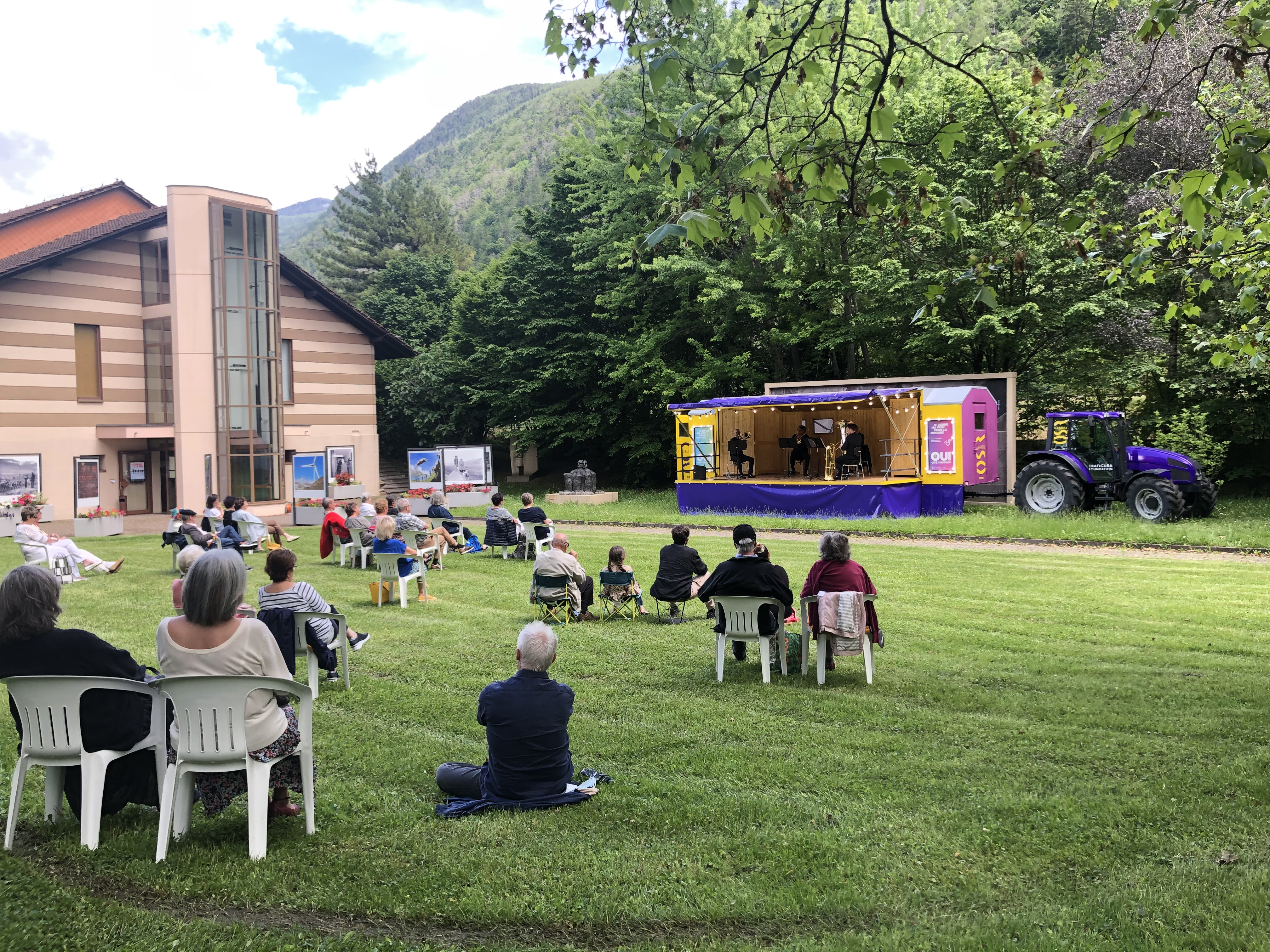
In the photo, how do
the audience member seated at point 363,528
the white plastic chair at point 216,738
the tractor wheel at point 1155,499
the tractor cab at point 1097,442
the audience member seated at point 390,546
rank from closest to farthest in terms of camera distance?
the white plastic chair at point 216,738 → the audience member seated at point 390,546 → the audience member seated at point 363,528 → the tractor wheel at point 1155,499 → the tractor cab at point 1097,442

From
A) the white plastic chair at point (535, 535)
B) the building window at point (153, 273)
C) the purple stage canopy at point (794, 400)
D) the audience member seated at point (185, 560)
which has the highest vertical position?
the building window at point (153, 273)

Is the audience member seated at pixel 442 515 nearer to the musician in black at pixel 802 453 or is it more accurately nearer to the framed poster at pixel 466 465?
the musician in black at pixel 802 453

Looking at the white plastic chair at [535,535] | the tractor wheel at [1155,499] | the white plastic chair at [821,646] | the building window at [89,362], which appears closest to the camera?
the white plastic chair at [821,646]

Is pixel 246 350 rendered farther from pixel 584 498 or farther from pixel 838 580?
pixel 838 580

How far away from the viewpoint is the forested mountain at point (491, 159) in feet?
320

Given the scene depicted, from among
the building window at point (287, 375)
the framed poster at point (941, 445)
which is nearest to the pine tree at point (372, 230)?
the building window at point (287, 375)

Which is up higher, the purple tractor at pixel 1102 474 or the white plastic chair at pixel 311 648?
the purple tractor at pixel 1102 474

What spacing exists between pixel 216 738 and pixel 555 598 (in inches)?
231

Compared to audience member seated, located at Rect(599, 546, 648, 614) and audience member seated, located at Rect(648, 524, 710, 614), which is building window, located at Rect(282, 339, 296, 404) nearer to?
audience member seated, located at Rect(599, 546, 648, 614)

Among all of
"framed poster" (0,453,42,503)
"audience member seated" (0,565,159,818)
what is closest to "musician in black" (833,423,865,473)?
"audience member seated" (0,565,159,818)

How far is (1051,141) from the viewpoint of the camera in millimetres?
5859

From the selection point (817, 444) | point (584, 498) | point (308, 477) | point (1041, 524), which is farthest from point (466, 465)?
point (1041, 524)

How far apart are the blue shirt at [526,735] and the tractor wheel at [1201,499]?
17677mm

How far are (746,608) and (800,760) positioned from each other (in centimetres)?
A: 215
